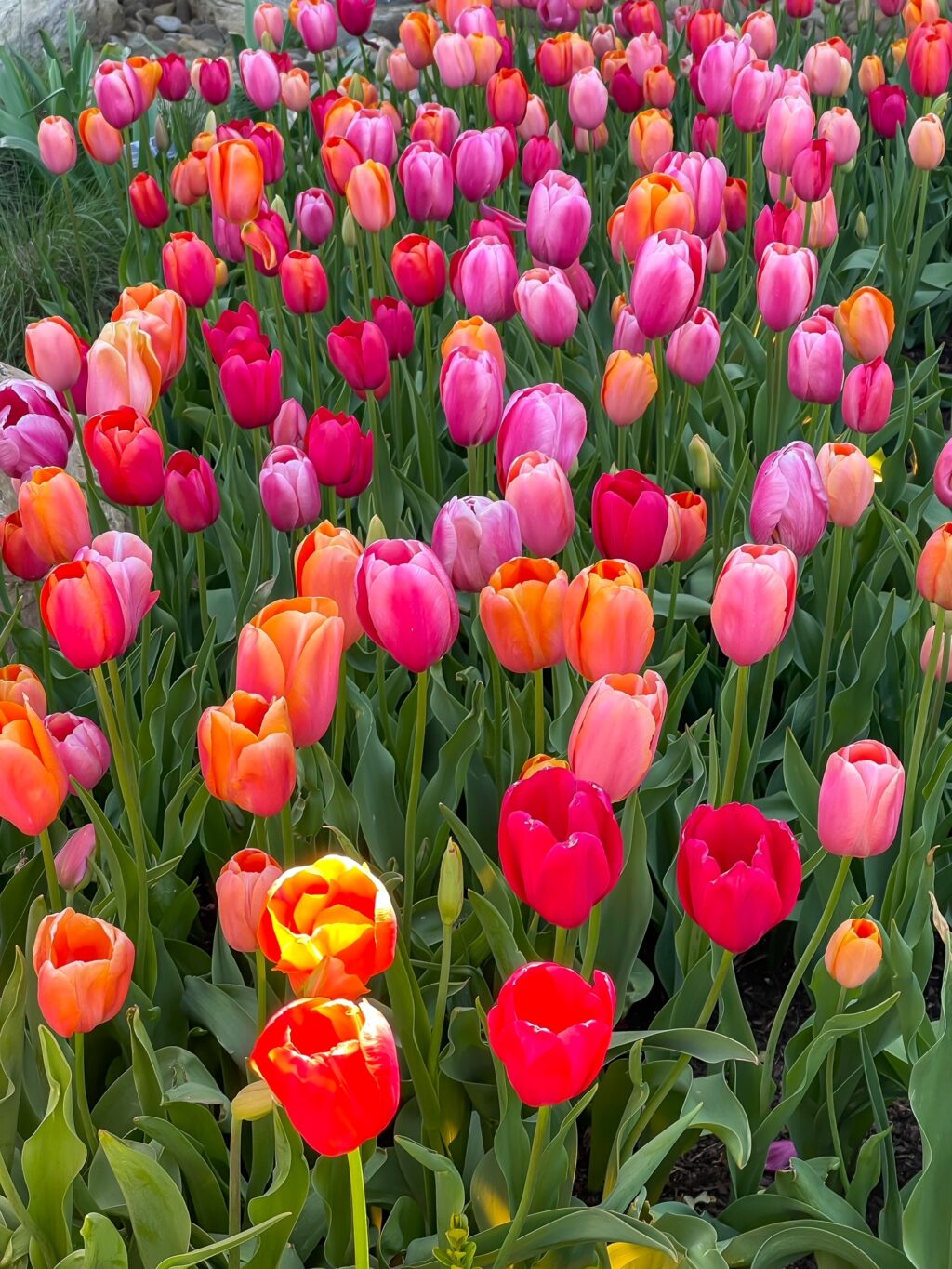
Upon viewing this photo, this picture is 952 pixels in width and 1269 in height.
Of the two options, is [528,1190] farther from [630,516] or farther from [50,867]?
[630,516]

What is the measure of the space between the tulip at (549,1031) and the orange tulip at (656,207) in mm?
1323

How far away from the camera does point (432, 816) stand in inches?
62.7

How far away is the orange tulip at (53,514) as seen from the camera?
1.38 metres

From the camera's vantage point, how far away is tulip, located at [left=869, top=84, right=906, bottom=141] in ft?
9.77

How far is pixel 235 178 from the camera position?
2.21 m

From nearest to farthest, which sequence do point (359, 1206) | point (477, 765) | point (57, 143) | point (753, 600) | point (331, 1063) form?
point (331, 1063) → point (359, 1206) → point (753, 600) → point (477, 765) → point (57, 143)

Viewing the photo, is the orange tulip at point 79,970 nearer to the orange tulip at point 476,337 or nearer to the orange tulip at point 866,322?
the orange tulip at point 476,337

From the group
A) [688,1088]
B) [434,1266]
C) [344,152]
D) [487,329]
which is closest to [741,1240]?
[688,1088]

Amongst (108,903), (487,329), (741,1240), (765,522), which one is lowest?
(741,1240)

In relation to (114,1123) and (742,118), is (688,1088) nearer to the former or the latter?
(114,1123)

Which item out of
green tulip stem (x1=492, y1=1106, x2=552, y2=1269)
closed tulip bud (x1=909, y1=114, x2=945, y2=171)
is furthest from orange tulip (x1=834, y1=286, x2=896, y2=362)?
green tulip stem (x1=492, y1=1106, x2=552, y2=1269)

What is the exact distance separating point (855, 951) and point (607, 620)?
356 mm

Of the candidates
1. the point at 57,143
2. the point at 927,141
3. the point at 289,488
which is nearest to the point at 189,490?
the point at 289,488

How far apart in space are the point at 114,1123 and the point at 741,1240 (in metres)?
0.59
